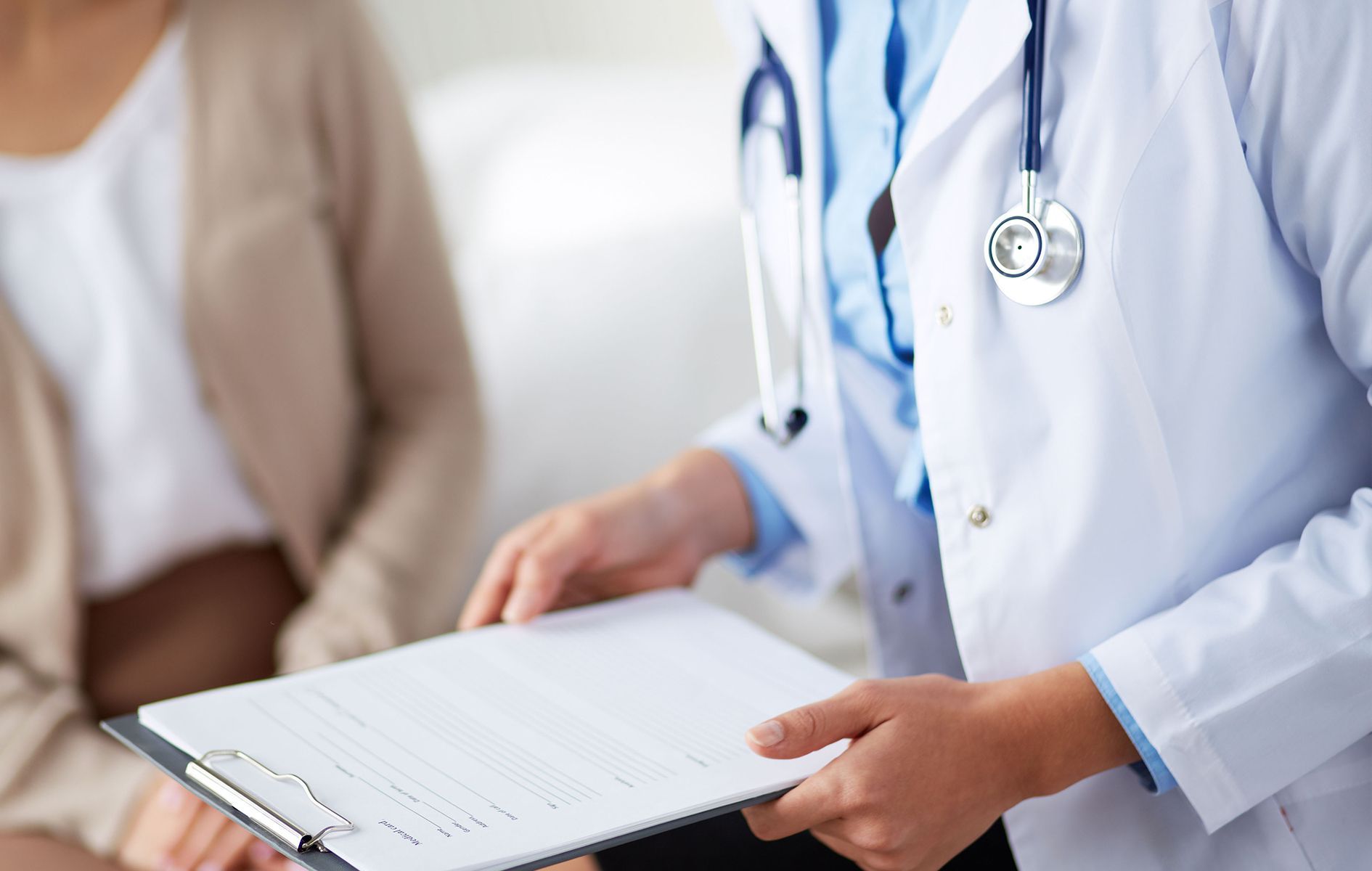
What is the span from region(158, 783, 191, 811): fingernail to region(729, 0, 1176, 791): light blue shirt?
0.54 meters

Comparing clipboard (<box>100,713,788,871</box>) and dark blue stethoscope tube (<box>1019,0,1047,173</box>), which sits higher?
dark blue stethoscope tube (<box>1019,0,1047,173</box>)

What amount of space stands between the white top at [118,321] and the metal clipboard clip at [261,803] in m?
0.44

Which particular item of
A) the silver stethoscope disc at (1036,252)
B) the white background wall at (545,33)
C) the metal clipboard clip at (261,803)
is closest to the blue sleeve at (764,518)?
the silver stethoscope disc at (1036,252)

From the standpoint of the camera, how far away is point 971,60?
2.19 feet

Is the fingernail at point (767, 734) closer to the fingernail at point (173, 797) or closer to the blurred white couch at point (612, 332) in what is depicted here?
the fingernail at point (173, 797)

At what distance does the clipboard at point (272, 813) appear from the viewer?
529mm

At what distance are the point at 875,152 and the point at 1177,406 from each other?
11.1 inches

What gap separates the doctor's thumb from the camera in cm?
57

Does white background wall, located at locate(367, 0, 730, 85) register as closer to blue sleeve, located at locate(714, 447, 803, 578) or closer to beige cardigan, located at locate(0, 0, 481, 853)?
beige cardigan, located at locate(0, 0, 481, 853)

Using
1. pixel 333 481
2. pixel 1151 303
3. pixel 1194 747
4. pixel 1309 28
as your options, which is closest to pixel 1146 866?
pixel 1194 747

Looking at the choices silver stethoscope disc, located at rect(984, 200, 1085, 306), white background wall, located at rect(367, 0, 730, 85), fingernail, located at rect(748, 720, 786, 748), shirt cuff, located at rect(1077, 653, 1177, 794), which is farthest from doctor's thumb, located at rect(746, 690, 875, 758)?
white background wall, located at rect(367, 0, 730, 85)

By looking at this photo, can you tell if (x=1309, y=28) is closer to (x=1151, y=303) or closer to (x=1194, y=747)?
(x=1151, y=303)

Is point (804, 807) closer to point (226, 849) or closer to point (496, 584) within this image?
point (496, 584)

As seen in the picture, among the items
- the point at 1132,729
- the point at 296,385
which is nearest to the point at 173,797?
the point at 296,385
